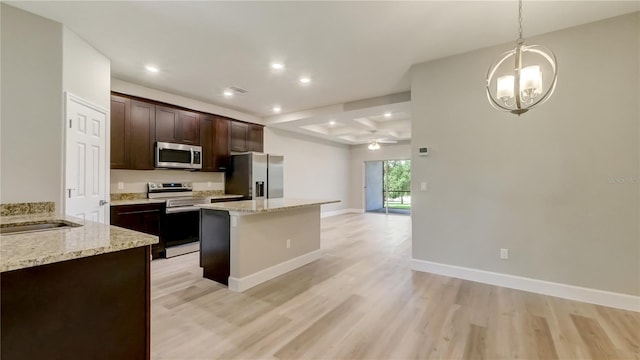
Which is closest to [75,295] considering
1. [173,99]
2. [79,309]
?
[79,309]

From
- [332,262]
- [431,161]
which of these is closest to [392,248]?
[332,262]

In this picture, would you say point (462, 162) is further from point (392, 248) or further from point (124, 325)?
point (124, 325)

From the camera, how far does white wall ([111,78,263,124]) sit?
167 inches

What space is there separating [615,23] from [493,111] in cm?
125

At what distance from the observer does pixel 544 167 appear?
3.04 metres

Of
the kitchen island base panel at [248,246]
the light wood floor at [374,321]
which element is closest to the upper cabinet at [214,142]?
the kitchen island base panel at [248,246]

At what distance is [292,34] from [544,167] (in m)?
3.07

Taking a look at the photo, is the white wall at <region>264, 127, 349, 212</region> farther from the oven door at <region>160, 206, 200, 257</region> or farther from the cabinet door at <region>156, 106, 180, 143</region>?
the oven door at <region>160, 206, 200, 257</region>

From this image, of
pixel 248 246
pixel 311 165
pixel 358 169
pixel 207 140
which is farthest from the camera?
pixel 358 169

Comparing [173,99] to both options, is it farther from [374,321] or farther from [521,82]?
[521,82]

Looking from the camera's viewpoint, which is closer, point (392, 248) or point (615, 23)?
point (615, 23)

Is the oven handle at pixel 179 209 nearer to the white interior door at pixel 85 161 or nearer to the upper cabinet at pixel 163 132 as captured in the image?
the upper cabinet at pixel 163 132

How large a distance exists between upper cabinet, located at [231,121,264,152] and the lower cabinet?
2.16 m

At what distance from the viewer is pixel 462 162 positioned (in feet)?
11.4
